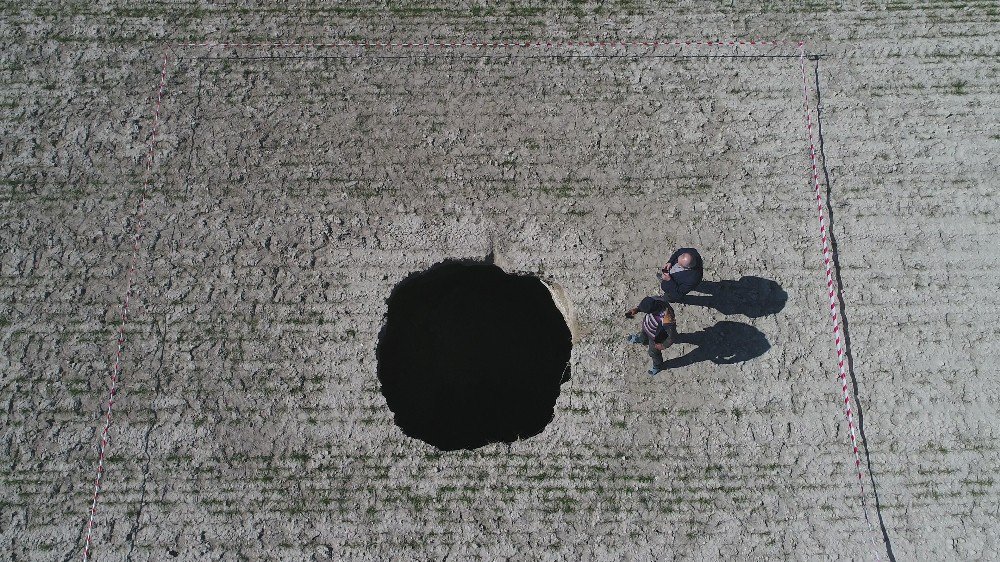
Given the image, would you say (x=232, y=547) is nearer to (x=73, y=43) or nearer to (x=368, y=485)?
(x=368, y=485)

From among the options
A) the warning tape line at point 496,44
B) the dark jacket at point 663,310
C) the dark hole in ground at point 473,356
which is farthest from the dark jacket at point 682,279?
the warning tape line at point 496,44

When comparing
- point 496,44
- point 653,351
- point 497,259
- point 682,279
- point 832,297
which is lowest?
point 653,351

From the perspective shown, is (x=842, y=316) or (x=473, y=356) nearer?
(x=842, y=316)

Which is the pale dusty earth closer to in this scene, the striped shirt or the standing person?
the standing person

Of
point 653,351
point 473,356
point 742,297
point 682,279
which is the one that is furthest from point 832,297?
point 473,356

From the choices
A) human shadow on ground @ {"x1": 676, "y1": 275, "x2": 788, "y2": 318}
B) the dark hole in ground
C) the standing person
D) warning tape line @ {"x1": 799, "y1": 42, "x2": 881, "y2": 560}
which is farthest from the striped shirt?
warning tape line @ {"x1": 799, "y1": 42, "x2": 881, "y2": 560}

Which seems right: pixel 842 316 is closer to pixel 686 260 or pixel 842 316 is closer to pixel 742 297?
pixel 742 297
